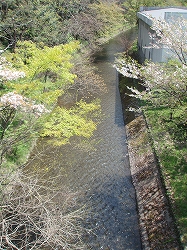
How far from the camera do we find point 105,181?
11.1m

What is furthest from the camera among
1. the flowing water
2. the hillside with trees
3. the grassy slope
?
the flowing water

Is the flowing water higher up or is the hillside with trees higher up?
the hillside with trees

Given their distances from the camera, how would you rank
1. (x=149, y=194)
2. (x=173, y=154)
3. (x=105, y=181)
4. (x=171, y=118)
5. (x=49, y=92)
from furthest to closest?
(x=171, y=118) → (x=49, y=92) → (x=105, y=181) → (x=173, y=154) → (x=149, y=194)

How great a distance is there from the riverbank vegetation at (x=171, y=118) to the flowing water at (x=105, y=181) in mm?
1697

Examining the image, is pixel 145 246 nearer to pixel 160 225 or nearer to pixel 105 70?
pixel 160 225

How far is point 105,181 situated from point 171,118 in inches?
194

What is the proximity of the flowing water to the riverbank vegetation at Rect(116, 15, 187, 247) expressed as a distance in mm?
1697

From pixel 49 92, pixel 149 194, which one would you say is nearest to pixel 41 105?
pixel 49 92

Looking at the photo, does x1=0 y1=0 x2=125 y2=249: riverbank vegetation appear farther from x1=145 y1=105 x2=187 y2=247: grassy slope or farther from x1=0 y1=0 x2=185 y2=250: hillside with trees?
x1=145 y1=105 x2=187 y2=247: grassy slope

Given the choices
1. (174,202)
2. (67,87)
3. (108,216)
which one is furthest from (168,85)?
(67,87)

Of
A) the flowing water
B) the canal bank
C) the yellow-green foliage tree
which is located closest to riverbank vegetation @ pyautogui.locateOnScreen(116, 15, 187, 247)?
the canal bank

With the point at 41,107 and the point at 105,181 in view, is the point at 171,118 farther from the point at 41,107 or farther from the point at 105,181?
the point at 41,107

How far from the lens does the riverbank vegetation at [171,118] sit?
27.0 ft

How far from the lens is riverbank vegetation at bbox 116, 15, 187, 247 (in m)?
8.22
